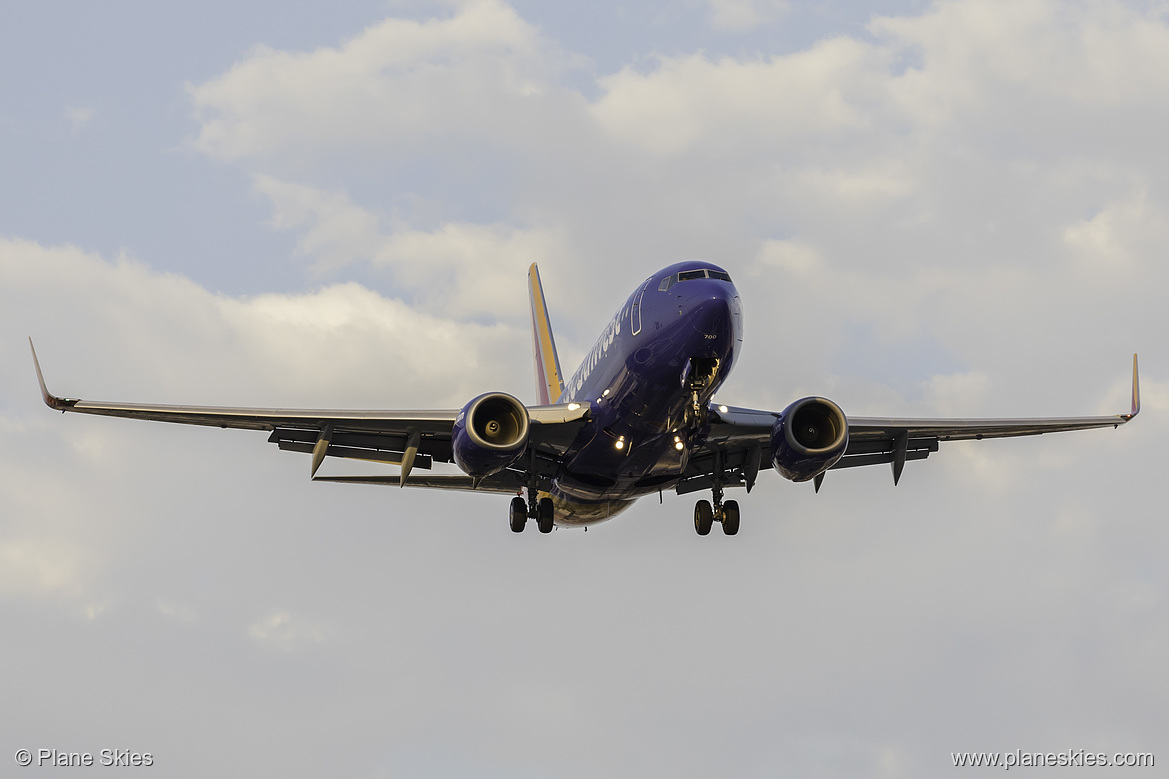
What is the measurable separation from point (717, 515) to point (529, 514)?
4913 mm

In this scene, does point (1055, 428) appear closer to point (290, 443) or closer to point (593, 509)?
point (593, 509)

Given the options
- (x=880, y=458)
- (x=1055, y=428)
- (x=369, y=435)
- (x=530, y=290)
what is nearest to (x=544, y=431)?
(x=369, y=435)

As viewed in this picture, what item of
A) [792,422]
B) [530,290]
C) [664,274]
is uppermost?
[530,290]

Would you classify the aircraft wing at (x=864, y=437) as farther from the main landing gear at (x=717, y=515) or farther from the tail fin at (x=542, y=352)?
the tail fin at (x=542, y=352)

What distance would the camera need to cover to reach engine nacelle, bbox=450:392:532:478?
26234 millimetres

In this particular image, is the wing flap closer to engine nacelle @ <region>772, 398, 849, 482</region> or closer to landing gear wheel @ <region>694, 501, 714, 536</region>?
landing gear wheel @ <region>694, 501, 714, 536</region>

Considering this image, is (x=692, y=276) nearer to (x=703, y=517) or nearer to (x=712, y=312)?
(x=712, y=312)

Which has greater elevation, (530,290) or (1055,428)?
(530,290)

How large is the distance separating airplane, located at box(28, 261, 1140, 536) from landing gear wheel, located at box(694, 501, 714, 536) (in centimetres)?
4

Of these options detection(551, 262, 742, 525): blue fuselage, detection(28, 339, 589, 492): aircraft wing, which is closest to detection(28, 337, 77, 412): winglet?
detection(28, 339, 589, 492): aircraft wing

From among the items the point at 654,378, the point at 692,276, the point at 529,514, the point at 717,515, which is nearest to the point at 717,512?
the point at 717,515

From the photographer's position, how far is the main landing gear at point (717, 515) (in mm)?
31281

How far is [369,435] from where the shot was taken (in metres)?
30.2

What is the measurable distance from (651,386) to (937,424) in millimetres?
9592
